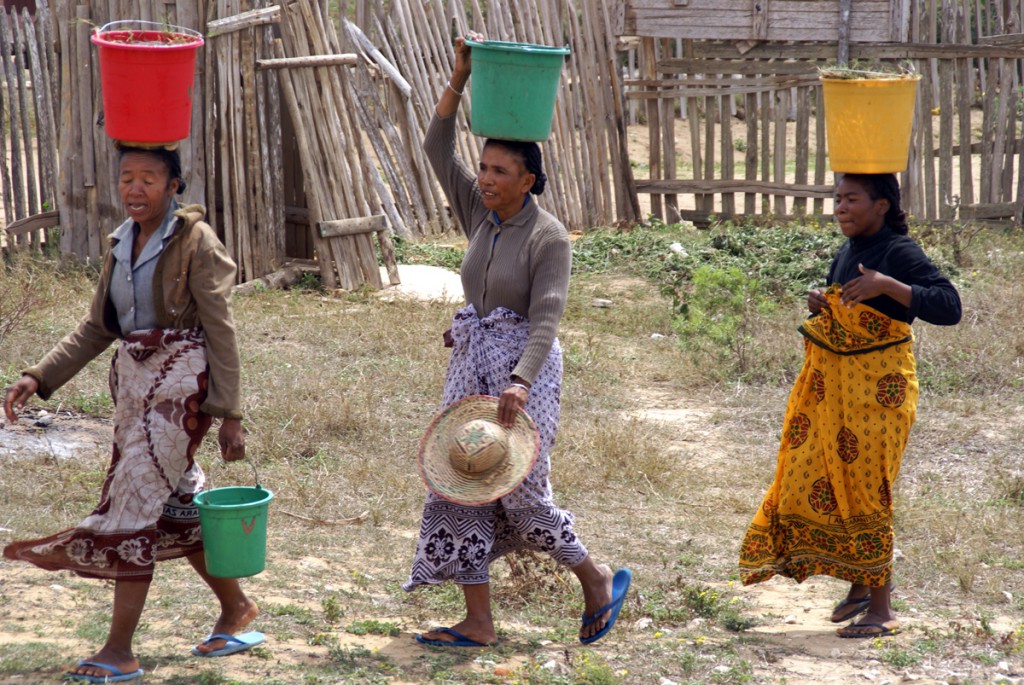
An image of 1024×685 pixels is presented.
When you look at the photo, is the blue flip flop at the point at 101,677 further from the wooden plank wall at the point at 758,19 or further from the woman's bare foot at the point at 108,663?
the wooden plank wall at the point at 758,19

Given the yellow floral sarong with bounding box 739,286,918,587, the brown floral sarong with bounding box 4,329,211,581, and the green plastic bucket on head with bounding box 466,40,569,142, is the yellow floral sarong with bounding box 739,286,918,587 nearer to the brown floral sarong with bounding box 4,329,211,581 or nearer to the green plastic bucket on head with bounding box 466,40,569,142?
the green plastic bucket on head with bounding box 466,40,569,142

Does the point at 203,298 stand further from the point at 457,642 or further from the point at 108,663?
the point at 457,642

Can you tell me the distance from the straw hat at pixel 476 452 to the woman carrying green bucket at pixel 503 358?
0.10 feet

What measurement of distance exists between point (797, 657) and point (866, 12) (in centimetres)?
839

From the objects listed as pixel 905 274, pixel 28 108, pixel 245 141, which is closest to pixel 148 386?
pixel 905 274

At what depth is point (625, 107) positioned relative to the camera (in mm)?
12062

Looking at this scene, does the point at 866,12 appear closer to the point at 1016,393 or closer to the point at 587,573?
the point at 1016,393

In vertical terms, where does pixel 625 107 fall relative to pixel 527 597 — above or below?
above

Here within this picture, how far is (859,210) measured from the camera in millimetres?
4086

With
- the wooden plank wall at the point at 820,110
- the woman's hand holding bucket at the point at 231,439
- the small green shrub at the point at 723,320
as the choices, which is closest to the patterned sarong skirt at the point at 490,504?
the woman's hand holding bucket at the point at 231,439

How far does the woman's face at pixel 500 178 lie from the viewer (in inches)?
150

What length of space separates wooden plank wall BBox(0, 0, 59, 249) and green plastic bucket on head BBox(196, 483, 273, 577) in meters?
6.03

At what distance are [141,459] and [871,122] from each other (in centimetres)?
261

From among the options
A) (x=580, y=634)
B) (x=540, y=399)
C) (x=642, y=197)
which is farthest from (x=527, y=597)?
(x=642, y=197)
